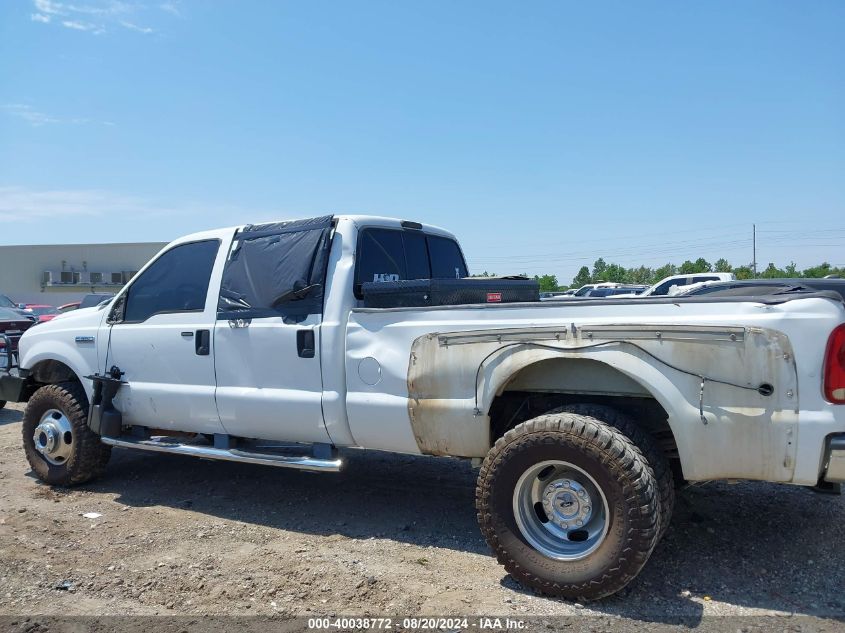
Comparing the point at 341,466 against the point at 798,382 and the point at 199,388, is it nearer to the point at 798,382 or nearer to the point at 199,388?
the point at 199,388

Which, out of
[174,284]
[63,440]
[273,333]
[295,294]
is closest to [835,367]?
[295,294]

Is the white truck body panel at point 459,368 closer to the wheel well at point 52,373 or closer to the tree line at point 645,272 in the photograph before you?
the wheel well at point 52,373

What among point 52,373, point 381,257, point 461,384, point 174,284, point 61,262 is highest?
point 61,262

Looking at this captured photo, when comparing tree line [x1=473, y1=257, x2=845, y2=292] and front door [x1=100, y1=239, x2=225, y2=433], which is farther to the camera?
tree line [x1=473, y1=257, x2=845, y2=292]

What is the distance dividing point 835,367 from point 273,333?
3.40 metres

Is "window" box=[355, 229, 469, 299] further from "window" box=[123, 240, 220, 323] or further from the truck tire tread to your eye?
the truck tire tread

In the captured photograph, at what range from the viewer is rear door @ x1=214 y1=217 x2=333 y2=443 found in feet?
15.4

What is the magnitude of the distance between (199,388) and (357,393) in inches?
58.1

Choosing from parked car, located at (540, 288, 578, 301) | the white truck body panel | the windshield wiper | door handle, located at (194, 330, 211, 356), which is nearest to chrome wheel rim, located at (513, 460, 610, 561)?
the white truck body panel

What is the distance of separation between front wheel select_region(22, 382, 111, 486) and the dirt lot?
0.57 feet

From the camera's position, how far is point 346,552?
14.5 feet

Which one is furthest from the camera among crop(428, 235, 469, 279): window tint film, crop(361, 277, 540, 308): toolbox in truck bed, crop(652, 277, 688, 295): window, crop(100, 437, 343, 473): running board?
crop(652, 277, 688, 295): window

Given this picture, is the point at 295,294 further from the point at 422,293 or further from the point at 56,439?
the point at 56,439

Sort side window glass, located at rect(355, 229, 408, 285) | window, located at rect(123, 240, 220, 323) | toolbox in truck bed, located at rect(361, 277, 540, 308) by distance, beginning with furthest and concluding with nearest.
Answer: window, located at rect(123, 240, 220, 323)
side window glass, located at rect(355, 229, 408, 285)
toolbox in truck bed, located at rect(361, 277, 540, 308)
